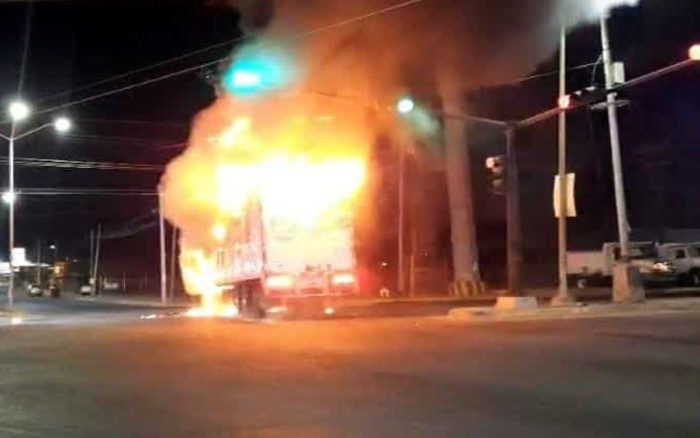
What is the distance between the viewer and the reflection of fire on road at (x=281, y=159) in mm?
26328

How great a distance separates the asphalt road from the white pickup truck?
1763cm

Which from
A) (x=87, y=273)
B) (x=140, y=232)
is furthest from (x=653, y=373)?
(x=87, y=273)

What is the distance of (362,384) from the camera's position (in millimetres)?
11578

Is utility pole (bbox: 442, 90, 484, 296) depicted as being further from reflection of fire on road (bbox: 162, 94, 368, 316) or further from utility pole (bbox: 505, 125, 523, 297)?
utility pole (bbox: 505, 125, 523, 297)

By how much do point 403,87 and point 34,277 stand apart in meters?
75.3

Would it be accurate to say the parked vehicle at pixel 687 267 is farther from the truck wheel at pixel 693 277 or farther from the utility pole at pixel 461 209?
the utility pole at pixel 461 209

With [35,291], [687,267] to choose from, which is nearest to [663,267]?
[687,267]

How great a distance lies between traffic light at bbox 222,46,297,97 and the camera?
65.7 ft

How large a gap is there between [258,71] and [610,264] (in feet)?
98.0

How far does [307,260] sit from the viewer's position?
85.3ft

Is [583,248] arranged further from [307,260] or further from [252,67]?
[252,67]

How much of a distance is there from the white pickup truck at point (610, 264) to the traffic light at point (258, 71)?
1318 cm

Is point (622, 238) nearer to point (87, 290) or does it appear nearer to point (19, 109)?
point (19, 109)

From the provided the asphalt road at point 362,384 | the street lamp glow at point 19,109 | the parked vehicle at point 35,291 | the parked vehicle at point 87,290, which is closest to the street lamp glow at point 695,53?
the asphalt road at point 362,384
